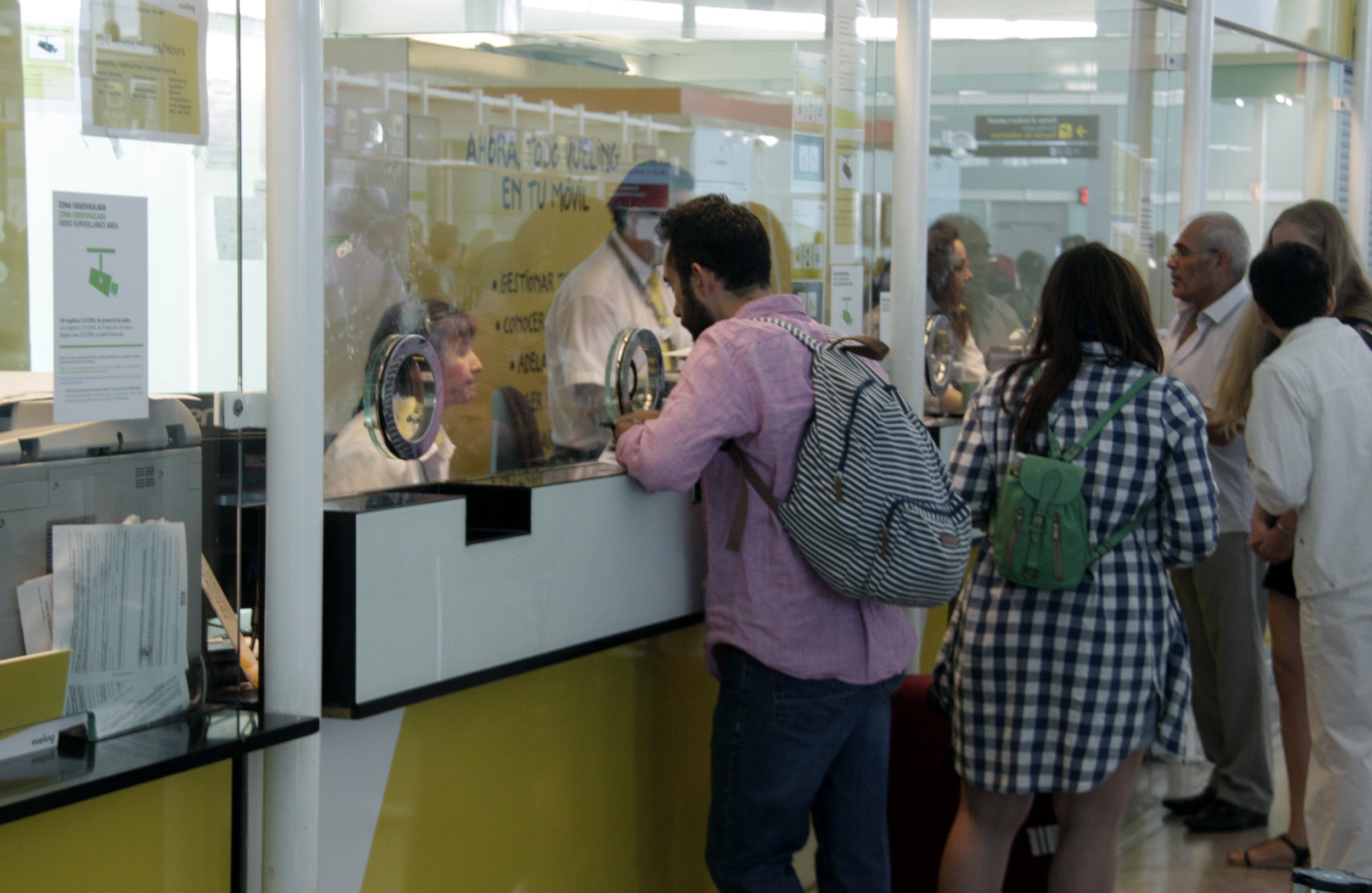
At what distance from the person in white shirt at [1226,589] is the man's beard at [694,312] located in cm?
204

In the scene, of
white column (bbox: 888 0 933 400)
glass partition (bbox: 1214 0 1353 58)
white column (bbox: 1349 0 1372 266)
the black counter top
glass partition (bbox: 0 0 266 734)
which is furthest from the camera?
white column (bbox: 1349 0 1372 266)

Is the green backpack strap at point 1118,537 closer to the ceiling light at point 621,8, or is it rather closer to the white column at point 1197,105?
the ceiling light at point 621,8

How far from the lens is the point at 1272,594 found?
3.61 metres

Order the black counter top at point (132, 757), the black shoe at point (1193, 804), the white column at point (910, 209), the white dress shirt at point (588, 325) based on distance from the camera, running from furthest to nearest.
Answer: the black shoe at point (1193, 804), the white column at point (910, 209), the white dress shirt at point (588, 325), the black counter top at point (132, 757)

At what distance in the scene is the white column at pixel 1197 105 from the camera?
501 cm

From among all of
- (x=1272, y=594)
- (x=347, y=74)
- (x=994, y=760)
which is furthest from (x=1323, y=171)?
(x=347, y=74)

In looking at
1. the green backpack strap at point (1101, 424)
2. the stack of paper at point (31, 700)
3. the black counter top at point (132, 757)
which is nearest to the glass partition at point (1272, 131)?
the green backpack strap at point (1101, 424)

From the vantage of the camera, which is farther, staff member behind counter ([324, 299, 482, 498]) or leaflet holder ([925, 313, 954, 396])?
leaflet holder ([925, 313, 954, 396])

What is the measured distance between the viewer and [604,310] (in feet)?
9.53

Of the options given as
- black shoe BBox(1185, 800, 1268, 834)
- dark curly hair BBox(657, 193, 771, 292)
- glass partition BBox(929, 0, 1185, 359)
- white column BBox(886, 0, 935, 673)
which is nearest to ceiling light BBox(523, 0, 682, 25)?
white column BBox(886, 0, 935, 673)

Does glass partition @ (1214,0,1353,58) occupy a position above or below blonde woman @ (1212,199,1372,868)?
above

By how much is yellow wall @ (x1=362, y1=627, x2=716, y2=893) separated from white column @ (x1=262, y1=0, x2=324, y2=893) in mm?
211

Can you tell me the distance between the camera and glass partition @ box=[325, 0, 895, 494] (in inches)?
95.7

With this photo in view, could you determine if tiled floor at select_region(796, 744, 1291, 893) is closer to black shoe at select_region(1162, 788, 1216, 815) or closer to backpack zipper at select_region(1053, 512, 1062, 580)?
black shoe at select_region(1162, 788, 1216, 815)
